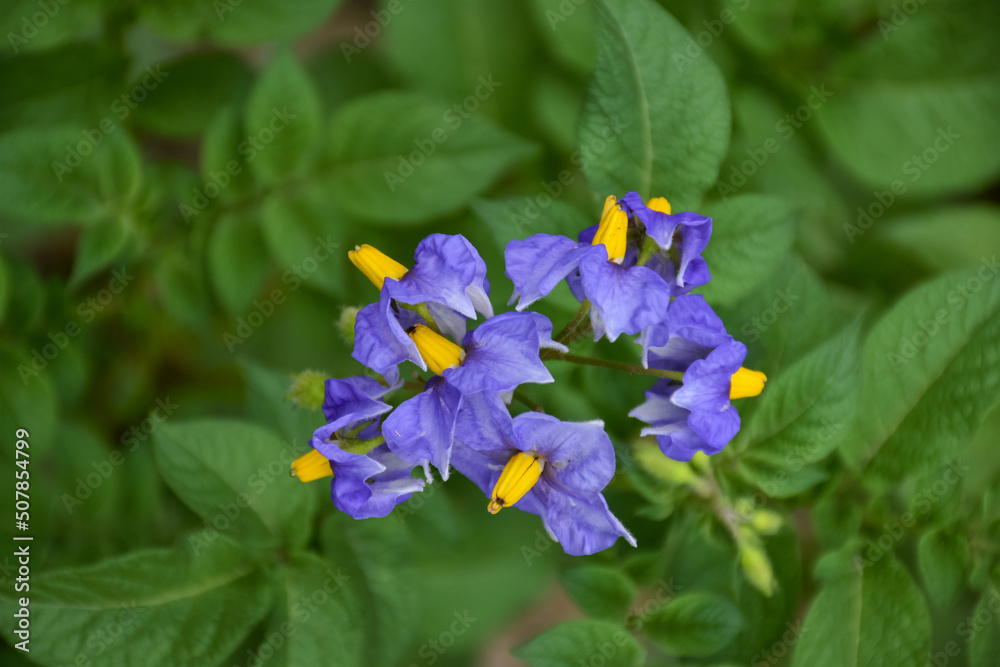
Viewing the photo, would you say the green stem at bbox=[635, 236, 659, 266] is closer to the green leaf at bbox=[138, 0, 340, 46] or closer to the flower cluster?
the flower cluster

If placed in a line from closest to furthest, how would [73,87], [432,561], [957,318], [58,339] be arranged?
1. [957,318]
2. [58,339]
3. [73,87]
4. [432,561]

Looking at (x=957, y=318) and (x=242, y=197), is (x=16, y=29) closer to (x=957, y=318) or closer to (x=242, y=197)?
(x=242, y=197)

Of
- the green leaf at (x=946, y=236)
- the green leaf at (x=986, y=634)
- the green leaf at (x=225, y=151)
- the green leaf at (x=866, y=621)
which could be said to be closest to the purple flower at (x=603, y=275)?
the green leaf at (x=866, y=621)

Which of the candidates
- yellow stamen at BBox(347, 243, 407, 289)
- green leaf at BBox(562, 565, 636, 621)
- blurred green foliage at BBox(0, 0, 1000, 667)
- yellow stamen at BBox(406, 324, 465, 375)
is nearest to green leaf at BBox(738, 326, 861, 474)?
blurred green foliage at BBox(0, 0, 1000, 667)

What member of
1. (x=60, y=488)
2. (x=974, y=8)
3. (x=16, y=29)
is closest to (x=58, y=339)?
(x=60, y=488)

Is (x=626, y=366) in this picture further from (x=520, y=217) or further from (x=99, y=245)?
(x=99, y=245)

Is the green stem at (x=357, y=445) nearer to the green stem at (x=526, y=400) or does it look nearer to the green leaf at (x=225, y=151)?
the green stem at (x=526, y=400)
